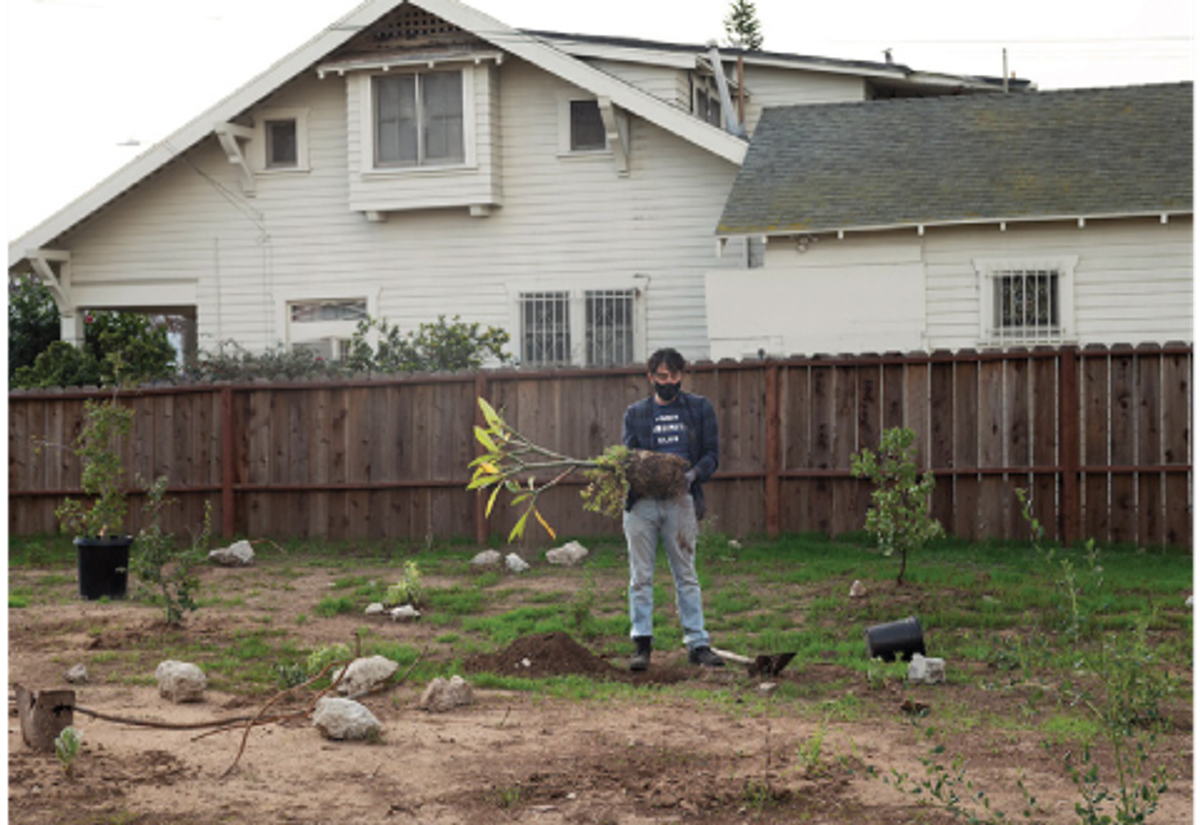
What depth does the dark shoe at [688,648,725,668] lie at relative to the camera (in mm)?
9297

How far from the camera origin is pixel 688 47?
914 inches

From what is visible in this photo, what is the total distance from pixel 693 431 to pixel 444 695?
8.89ft

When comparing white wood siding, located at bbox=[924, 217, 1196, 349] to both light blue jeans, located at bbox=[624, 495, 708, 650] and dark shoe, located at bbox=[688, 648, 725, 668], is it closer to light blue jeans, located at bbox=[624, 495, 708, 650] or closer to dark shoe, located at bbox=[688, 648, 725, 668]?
light blue jeans, located at bbox=[624, 495, 708, 650]

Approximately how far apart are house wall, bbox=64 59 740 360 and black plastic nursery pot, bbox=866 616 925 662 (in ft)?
38.1

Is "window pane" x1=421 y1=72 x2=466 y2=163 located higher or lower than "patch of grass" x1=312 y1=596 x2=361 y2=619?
higher

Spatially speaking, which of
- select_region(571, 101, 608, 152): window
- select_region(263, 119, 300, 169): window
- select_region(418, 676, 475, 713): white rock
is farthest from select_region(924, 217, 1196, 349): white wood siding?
select_region(418, 676, 475, 713): white rock

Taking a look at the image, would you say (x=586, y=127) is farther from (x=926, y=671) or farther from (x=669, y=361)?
(x=926, y=671)

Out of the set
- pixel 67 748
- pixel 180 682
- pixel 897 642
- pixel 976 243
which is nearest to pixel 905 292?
pixel 976 243

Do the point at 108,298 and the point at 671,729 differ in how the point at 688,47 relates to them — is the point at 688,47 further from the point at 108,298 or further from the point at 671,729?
the point at 671,729

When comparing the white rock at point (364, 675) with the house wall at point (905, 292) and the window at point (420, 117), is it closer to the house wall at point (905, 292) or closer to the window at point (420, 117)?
the house wall at point (905, 292)

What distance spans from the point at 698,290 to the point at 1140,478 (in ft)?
27.2

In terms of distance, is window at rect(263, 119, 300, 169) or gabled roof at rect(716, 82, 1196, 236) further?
window at rect(263, 119, 300, 169)

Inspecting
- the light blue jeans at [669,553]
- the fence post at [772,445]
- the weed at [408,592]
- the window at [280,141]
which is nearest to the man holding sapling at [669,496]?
the light blue jeans at [669,553]

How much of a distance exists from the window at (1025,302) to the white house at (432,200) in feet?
12.0
